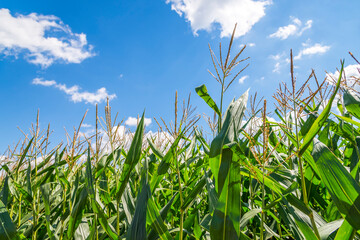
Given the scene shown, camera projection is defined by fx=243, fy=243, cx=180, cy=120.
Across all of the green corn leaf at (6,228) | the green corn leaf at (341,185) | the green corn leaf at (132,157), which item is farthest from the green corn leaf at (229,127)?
the green corn leaf at (6,228)

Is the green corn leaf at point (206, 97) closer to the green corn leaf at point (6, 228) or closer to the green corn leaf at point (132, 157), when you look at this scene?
the green corn leaf at point (132, 157)

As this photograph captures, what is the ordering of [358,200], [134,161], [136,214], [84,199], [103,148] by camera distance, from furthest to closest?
1. [103,148]
2. [84,199]
3. [134,161]
4. [136,214]
5. [358,200]

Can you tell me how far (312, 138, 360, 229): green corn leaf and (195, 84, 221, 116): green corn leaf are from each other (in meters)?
0.43

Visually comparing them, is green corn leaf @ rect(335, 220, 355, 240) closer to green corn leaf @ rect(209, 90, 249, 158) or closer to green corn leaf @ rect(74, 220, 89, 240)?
green corn leaf @ rect(209, 90, 249, 158)

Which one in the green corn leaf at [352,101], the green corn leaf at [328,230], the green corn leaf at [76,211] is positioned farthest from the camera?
the green corn leaf at [76,211]

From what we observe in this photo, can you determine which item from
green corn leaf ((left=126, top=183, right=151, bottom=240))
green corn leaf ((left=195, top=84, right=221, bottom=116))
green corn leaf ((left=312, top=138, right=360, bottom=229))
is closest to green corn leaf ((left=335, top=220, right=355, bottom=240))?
green corn leaf ((left=312, top=138, right=360, bottom=229))

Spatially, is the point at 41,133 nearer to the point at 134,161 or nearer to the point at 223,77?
the point at 134,161

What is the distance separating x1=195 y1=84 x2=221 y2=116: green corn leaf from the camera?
1061 mm

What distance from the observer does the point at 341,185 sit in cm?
81

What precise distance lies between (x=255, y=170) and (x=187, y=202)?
15.4 inches

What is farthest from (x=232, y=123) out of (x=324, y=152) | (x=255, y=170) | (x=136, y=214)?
(x=136, y=214)

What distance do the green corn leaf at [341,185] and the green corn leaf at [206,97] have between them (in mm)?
426

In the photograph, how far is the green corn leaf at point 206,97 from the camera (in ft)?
3.48

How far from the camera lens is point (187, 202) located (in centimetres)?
119
